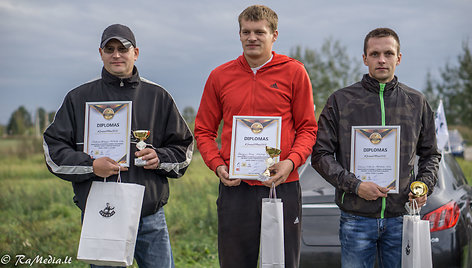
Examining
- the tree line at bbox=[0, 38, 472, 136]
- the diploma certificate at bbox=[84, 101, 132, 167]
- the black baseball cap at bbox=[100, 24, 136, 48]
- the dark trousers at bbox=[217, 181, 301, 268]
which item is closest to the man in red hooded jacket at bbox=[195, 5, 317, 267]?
the dark trousers at bbox=[217, 181, 301, 268]

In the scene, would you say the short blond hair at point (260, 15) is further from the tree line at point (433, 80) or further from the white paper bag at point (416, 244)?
the tree line at point (433, 80)

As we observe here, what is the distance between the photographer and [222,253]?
10.2 feet

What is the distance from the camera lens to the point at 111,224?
290cm

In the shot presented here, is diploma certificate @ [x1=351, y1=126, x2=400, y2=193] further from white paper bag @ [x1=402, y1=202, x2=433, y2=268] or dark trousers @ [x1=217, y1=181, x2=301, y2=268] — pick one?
dark trousers @ [x1=217, y1=181, x2=301, y2=268]

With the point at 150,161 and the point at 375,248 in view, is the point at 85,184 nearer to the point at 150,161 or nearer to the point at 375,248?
the point at 150,161

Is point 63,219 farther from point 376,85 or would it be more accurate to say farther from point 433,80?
point 433,80

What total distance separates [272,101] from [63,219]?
21.6 feet

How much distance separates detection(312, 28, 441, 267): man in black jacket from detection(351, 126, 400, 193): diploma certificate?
14 millimetres

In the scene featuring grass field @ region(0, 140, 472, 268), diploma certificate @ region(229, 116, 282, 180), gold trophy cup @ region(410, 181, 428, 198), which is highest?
diploma certificate @ region(229, 116, 282, 180)

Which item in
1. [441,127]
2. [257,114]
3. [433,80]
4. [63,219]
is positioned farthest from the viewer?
[433,80]

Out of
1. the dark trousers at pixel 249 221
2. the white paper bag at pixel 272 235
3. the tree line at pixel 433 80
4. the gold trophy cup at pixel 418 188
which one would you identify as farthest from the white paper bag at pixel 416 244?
the tree line at pixel 433 80

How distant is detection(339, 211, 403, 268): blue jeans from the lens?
10.2 feet

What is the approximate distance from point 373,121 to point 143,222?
1583mm

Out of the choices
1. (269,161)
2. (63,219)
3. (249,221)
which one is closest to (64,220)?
(63,219)
